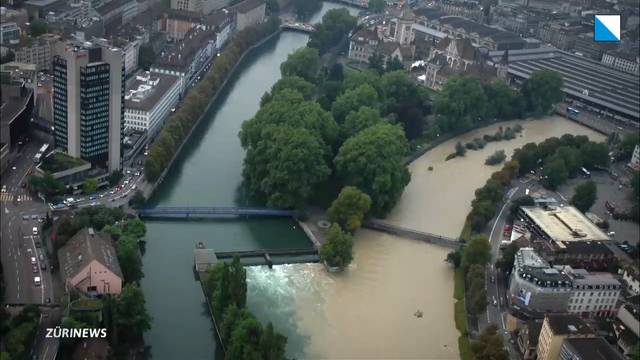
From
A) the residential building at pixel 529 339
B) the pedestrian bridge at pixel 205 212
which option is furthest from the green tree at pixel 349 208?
the residential building at pixel 529 339

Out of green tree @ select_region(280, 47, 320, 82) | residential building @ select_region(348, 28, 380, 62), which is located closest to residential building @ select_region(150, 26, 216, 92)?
green tree @ select_region(280, 47, 320, 82)

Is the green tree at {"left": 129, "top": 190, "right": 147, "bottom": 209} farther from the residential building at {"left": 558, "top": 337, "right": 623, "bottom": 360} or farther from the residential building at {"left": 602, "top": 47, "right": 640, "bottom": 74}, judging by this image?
the residential building at {"left": 602, "top": 47, "right": 640, "bottom": 74}

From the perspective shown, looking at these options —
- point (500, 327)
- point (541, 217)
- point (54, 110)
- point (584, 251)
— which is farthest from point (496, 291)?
point (54, 110)

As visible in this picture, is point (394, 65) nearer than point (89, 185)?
No

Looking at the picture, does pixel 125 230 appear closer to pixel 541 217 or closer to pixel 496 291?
pixel 496 291

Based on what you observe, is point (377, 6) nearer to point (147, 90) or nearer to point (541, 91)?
point (541, 91)

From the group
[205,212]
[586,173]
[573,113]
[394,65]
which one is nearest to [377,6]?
[394,65]
